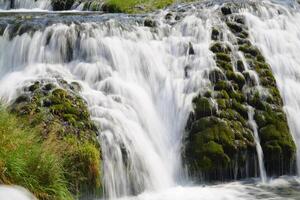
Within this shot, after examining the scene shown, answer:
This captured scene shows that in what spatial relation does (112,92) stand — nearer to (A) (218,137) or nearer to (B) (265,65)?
(A) (218,137)

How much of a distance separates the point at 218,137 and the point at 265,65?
11.3ft

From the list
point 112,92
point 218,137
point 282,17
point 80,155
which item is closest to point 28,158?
point 80,155

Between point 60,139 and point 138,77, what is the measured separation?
4176mm

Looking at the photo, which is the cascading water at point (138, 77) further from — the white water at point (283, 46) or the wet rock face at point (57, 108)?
the wet rock face at point (57, 108)

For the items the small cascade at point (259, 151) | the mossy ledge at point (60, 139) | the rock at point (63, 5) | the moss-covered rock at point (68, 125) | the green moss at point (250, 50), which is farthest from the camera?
the rock at point (63, 5)

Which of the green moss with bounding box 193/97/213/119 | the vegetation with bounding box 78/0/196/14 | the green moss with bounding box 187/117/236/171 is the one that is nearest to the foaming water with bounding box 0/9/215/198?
the green moss with bounding box 193/97/213/119

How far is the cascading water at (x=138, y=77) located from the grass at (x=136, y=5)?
7410mm

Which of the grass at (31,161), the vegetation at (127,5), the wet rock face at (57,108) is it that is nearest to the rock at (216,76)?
the wet rock face at (57,108)

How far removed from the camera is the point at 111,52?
49.3ft

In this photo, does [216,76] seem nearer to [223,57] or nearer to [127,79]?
[223,57]

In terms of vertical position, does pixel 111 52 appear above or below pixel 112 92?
above

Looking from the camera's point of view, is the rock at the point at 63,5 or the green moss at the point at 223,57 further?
the rock at the point at 63,5

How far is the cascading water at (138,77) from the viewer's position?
12555mm

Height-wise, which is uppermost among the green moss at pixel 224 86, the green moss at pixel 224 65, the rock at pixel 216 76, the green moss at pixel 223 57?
the green moss at pixel 223 57
